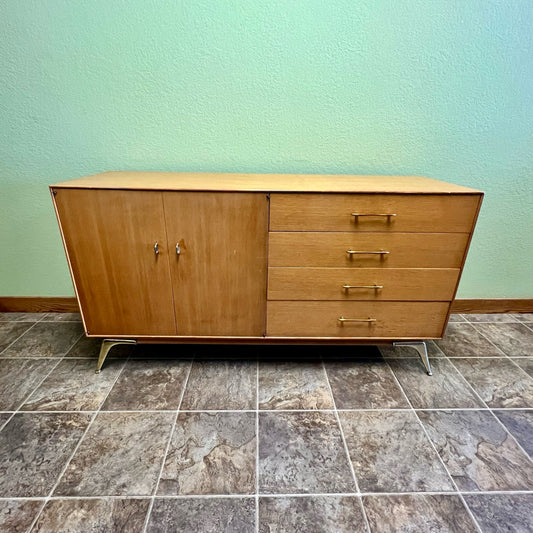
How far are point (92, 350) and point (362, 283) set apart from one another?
4.26ft

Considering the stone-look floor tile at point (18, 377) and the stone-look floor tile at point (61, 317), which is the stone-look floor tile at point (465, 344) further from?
the stone-look floor tile at point (61, 317)

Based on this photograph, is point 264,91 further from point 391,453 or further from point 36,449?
point 36,449

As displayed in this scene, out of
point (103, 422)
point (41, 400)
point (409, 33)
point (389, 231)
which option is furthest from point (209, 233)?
point (409, 33)

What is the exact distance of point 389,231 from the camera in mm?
1170

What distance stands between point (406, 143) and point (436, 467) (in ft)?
4.43

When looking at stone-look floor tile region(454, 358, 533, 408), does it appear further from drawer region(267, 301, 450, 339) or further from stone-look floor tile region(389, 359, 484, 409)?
drawer region(267, 301, 450, 339)

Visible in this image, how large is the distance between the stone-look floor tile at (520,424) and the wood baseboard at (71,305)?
72 centimetres

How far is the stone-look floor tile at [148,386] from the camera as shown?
3.94 ft

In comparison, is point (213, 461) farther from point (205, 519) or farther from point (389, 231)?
point (389, 231)

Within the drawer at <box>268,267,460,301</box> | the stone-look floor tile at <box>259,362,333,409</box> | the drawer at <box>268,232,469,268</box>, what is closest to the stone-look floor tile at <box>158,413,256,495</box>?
the stone-look floor tile at <box>259,362,333,409</box>

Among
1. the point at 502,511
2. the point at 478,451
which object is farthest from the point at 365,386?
the point at 502,511

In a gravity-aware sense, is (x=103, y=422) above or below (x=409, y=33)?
below

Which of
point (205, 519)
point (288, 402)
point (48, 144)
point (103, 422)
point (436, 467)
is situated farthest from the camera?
point (48, 144)

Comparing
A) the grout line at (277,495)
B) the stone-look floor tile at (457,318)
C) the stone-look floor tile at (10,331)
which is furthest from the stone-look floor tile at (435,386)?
the stone-look floor tile at (10,331)
